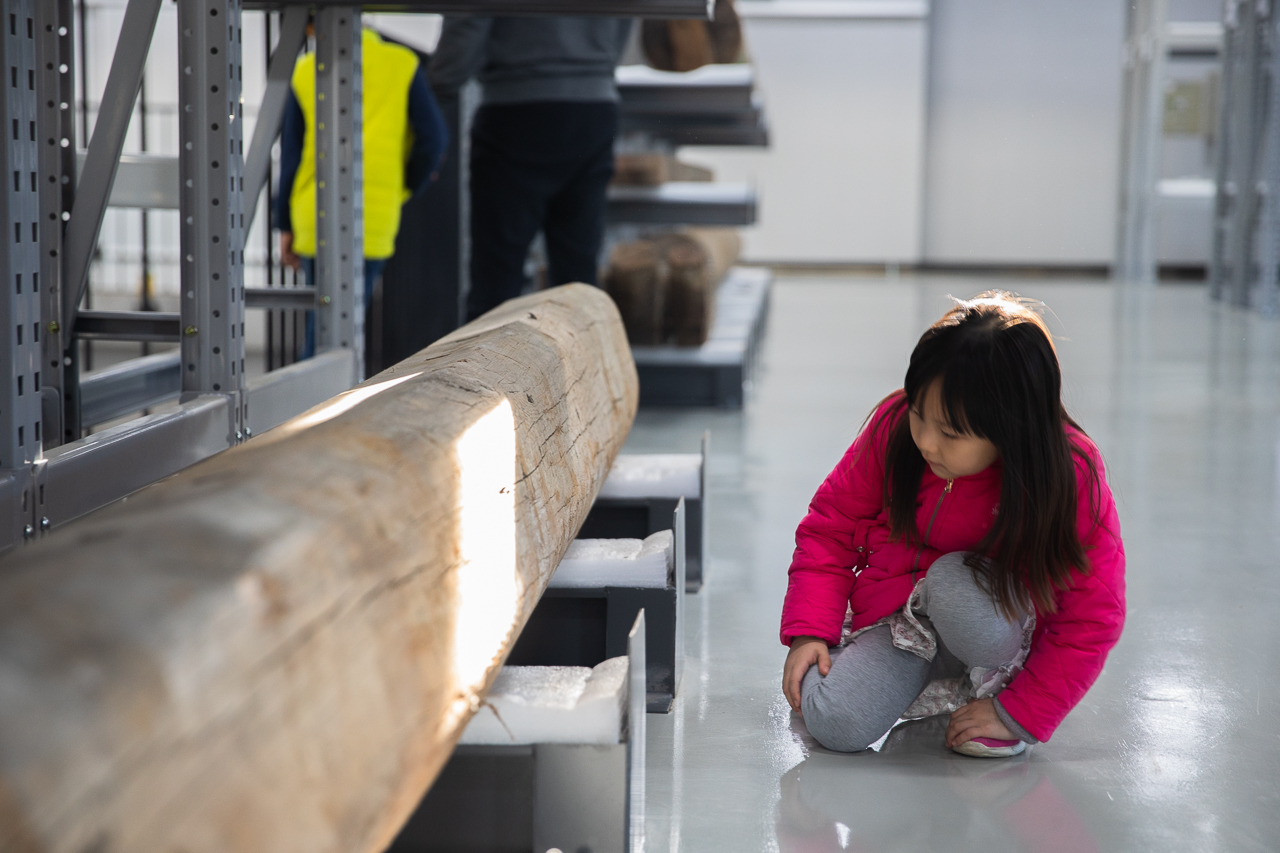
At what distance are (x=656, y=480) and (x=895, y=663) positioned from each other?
0.74m

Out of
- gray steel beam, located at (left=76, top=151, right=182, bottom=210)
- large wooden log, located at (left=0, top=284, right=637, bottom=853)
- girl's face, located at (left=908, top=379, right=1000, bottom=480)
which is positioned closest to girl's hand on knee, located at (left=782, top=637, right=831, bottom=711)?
girl's face, located at (left=908, top=379, right=1000, bottom=480)

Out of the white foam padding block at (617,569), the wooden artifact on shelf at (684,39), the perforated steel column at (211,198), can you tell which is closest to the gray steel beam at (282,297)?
the perforated steel column at (211,198)

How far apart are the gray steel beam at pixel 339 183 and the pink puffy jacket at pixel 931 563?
1473mm

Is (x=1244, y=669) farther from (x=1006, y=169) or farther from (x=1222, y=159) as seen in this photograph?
(x=1006, y=169)

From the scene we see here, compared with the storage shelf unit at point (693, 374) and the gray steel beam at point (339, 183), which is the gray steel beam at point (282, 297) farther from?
the storage shelf unit at point (693, 374)

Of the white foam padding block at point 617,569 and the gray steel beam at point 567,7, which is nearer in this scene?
the white foam padding block at point 617,569

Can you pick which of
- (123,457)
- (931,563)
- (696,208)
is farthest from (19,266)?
(696,208)

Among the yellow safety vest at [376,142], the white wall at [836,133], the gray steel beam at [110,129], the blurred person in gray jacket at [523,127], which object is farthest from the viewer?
the white wall at [836,133]

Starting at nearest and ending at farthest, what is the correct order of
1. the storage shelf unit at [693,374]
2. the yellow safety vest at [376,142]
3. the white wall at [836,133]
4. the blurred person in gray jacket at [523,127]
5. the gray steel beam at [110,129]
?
the gray steel beam at [110,129] < the yellow safety vest at [376,142] < the blurred person in gray jacket at [523,127] < the storage shelf unit at [693,374] < the white wall at [836,133]

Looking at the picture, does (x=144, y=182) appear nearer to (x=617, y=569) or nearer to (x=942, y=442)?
(x=617, y=569)

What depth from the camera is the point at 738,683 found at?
5.46ft

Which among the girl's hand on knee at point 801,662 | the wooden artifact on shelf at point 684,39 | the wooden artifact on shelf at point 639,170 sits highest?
the wooden artifact on shelf at point 684,39

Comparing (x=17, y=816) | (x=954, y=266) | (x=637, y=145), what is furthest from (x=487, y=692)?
(x=954, y=266)

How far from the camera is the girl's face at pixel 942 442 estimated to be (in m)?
1.32
